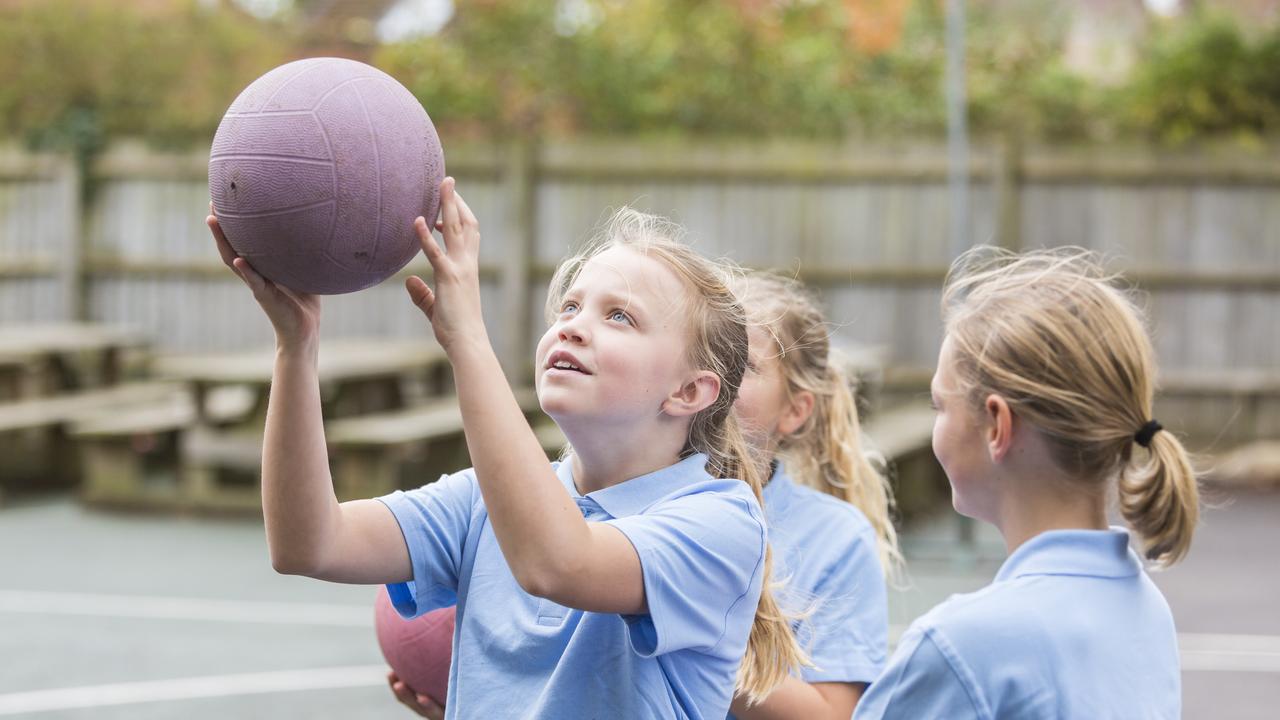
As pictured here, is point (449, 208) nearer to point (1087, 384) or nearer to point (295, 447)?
point (295, 447)

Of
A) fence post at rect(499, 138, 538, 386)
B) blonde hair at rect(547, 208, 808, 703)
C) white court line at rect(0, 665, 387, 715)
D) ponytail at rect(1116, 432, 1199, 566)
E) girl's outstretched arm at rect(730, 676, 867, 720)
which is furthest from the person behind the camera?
fence post at rect(499, 138, 538, 386)

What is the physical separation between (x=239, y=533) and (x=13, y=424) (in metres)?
2.08

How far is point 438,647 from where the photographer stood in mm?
2441

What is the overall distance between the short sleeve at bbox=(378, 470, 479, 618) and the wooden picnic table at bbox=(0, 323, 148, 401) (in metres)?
8.69

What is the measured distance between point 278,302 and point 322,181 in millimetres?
168

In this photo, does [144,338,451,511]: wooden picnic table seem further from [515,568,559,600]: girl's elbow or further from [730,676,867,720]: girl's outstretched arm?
[515,568,559,600]: girl's elbow

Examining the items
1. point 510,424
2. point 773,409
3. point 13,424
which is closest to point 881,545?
point 773,409

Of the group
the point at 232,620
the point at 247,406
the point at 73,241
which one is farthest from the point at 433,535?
the point at 73,241

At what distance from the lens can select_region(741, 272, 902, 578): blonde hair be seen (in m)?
2.83

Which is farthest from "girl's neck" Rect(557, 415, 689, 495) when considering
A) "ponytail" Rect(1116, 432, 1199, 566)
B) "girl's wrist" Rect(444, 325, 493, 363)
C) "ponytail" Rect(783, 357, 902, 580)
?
"ponytail" Rect(783, 357, 902, 580)

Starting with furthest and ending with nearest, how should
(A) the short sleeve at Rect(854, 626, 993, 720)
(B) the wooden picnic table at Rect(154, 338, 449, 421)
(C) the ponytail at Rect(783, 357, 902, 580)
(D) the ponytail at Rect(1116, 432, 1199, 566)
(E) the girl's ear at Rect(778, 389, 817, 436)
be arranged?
(B) the wooden picnic table at Rect(154, 338, 449, 421) < (C) the ponytail at Rect(783, 357, 902, 580) < (E) the girl's ear at Rect(778, 389, 817, 436) < (D) the ponytail at Rect(1116, 432, 1199, 566) < (A) the short sleeve at Rect(854, 626, 993, 720)

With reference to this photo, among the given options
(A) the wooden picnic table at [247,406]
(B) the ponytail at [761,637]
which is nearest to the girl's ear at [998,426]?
(B) the ponytail at [761,637]

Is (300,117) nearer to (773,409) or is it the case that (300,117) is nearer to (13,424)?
(773,409)

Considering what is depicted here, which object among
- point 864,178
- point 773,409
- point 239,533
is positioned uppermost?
point 773,409
